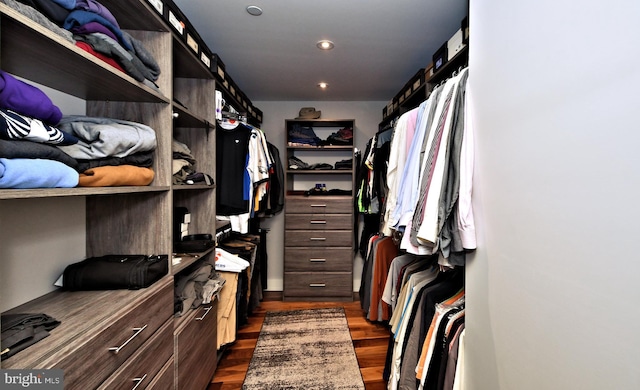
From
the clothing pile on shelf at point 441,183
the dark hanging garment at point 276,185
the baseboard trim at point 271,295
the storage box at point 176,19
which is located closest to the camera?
the clothing pile on shelf at point 441,183

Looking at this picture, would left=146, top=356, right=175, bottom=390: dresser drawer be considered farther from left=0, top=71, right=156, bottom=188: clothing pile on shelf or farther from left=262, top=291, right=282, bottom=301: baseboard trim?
left=262, top=291, right=282, bottom=301: baseboard trim

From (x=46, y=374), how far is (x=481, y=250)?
1295mm

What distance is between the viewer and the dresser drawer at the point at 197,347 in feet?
4.33

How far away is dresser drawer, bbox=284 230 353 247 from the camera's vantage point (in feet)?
9.64

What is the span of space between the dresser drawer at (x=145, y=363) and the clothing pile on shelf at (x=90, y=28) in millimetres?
1054

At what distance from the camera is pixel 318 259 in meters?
2.95

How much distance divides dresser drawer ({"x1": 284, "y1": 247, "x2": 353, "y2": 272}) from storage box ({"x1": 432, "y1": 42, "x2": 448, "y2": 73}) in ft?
6.42

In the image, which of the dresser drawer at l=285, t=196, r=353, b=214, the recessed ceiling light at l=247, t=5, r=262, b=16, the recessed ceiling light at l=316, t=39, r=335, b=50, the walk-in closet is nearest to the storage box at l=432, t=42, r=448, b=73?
the walk-in closet

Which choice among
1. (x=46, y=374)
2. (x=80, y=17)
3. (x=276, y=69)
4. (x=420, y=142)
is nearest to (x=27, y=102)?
(x=80, y=17)

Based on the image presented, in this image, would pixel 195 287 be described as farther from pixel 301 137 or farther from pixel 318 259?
pixel 301 137

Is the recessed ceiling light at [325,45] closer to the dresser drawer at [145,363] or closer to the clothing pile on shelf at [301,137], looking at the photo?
the clothing pile on shelf at [301,137]

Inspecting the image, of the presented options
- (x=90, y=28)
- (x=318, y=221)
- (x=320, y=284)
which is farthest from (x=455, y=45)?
(x=320, y=284)

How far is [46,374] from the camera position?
2.17ft

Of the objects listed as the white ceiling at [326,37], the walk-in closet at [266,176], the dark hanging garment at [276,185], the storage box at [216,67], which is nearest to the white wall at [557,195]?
the walk-in closet at [266,176]
